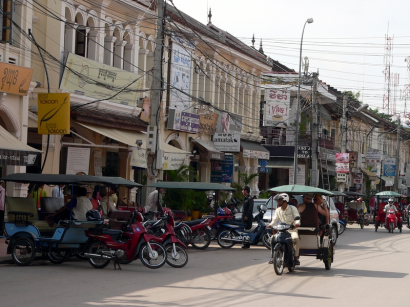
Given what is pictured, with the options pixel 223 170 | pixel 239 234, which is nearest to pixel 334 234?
pixel 239 234

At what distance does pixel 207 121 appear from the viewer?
3603 centimetres

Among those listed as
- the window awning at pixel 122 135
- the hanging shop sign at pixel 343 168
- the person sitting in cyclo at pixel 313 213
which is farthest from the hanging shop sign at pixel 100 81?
the hanging shop sign at pixel 343 168

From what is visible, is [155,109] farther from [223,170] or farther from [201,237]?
[223,170]

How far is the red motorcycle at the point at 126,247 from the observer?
45.6 ft

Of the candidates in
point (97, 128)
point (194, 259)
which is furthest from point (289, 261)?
point (97, 128)

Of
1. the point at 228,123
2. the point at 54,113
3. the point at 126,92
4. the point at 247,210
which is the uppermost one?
the point at 126,92

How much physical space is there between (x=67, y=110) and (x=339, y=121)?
4276 cm

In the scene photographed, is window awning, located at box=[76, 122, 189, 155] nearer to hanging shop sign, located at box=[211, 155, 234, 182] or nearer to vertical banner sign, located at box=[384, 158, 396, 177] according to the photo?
hanging shop sign, located at box=[211, 155, 234, 182]

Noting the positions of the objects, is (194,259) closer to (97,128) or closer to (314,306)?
(314,306)

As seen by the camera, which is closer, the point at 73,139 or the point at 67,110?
the point at 67,110

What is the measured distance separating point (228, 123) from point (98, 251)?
2474 centimetres

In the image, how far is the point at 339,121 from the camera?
60.8 metres

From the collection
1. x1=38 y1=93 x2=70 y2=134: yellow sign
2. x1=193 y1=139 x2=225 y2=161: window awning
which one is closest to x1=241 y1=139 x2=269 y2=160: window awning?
x1=193 y1=139 x2=225 y2=161: window awning

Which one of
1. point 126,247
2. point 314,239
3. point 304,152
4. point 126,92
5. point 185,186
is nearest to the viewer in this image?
point 126,247
